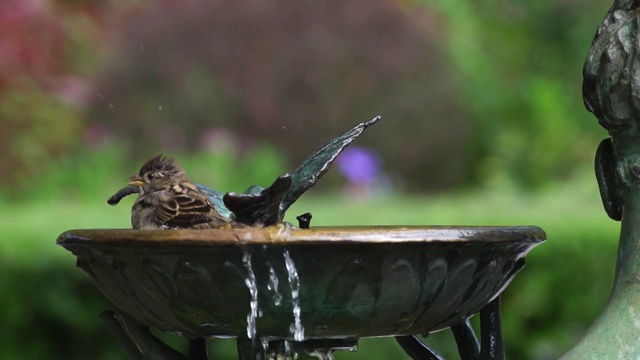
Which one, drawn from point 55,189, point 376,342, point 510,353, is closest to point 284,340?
point 376,342

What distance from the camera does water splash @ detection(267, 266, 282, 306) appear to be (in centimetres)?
229

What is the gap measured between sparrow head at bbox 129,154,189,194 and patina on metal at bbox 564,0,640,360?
1097 mm

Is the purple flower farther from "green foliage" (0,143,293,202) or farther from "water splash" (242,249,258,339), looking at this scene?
"water splash" (242,249,258,339)

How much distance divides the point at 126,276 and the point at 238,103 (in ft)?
23.3

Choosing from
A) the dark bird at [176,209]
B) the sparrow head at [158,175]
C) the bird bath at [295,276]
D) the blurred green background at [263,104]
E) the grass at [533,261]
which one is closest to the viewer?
the bird bath at [295,276]

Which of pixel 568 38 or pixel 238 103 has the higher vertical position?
pixel 568 38

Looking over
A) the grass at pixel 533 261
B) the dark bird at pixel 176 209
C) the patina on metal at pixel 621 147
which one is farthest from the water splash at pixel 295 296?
the grass at pixel 533 261

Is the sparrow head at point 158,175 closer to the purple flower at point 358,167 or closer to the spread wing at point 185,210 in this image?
the spread wing at point 185,210

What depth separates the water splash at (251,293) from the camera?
2279 millimetres

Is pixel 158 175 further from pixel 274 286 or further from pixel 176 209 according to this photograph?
pixel 274 286

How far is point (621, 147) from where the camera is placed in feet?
8.36

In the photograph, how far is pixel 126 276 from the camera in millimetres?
2424

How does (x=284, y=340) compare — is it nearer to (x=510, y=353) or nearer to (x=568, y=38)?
(x=510, y=353)

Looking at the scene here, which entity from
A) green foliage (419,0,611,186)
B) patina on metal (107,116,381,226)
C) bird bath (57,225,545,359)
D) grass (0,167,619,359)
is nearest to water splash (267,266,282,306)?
bird bath (57,225,545,359)
